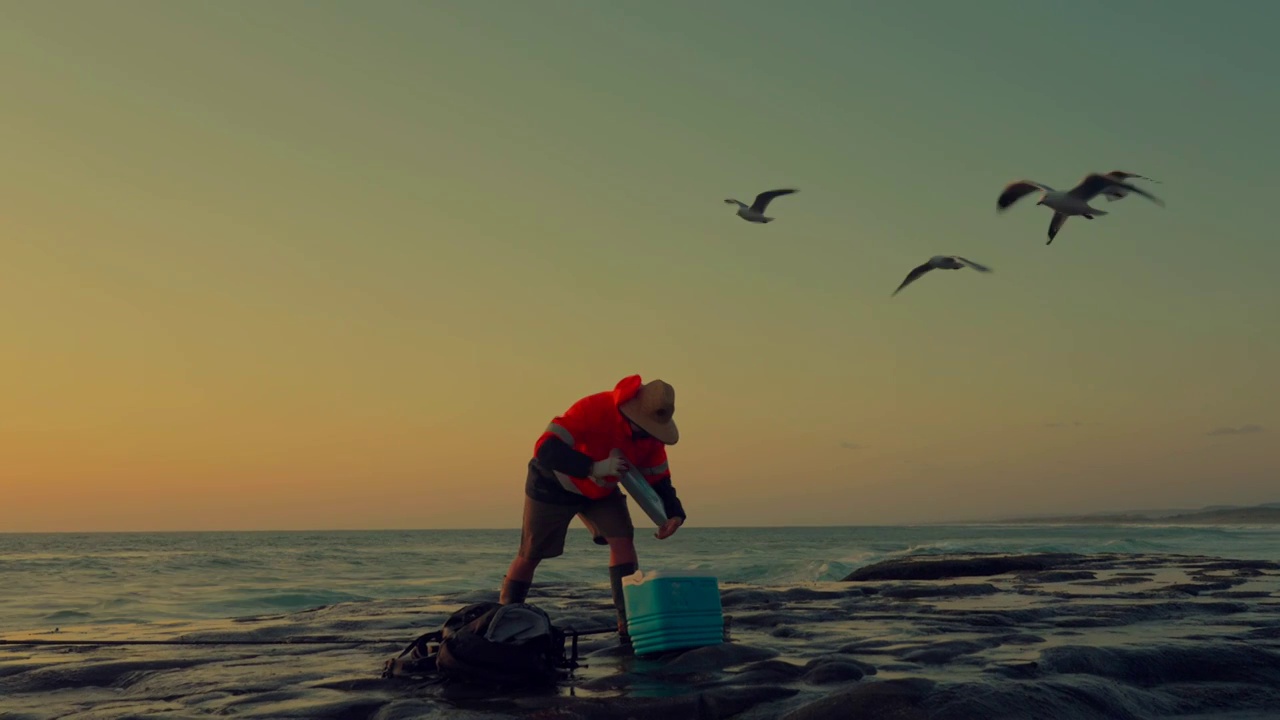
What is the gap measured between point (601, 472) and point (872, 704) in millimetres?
2301

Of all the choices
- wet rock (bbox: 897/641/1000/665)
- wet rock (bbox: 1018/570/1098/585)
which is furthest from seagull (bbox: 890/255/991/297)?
wet rock (bbox: 897/641/1000/665)

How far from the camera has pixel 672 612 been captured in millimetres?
5703

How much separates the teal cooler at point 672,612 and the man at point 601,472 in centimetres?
33

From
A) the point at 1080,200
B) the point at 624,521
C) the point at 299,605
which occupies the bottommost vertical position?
the point at 299,605

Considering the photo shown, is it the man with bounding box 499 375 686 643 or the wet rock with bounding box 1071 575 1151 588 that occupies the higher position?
the man with bounding box 499 375 686 643

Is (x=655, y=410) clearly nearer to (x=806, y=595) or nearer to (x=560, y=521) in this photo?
(x=560, y=521)

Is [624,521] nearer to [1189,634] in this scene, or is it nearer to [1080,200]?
[1189,634]

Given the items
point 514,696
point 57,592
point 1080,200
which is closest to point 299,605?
point 57,592

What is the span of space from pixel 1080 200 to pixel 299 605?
1177cm

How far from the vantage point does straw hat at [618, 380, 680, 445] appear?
6.04 meters

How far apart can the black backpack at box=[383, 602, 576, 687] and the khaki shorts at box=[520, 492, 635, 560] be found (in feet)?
3.34

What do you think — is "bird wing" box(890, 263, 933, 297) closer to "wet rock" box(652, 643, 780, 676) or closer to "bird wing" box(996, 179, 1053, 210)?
"bird wing" box(996, 179, 1053, 210)

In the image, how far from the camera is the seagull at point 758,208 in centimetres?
1842

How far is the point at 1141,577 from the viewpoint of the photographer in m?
12.7
